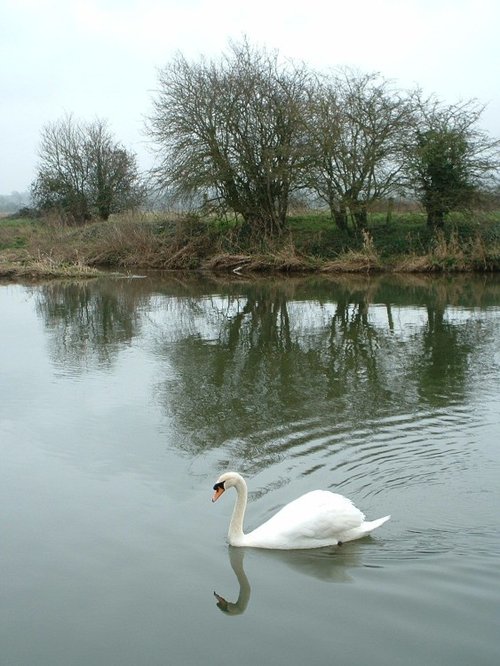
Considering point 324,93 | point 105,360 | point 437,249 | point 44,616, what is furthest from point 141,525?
point 324,93

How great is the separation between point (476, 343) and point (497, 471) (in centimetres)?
679

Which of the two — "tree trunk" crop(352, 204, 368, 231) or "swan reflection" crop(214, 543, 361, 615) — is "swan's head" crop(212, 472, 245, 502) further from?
"tree trunk" crop(352, 204, 368, 231)

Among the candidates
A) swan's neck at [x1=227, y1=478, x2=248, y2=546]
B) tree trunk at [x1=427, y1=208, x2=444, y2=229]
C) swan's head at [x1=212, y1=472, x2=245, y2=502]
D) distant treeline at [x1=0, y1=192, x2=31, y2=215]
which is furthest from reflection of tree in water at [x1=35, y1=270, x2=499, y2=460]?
distant treeline at [x1=0, y1=192, x2=31, y2=215]

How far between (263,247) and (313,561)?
2510cm

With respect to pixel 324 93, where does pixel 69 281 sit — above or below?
below

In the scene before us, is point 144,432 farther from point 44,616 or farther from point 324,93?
point 324,93

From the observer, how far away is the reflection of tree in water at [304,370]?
921 cm

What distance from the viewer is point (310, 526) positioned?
5.84 metres

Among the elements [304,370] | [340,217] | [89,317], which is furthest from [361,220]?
[304,370]

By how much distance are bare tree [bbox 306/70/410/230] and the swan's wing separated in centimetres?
2334

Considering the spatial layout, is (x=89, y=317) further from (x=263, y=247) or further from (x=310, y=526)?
(x=310, y=526)

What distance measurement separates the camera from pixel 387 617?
4.91 m

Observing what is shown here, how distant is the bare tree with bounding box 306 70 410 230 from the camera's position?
27750 millimetres

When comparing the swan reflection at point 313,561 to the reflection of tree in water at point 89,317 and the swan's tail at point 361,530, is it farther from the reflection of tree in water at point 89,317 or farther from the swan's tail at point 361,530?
the reflection of tree in water at point 89,317
